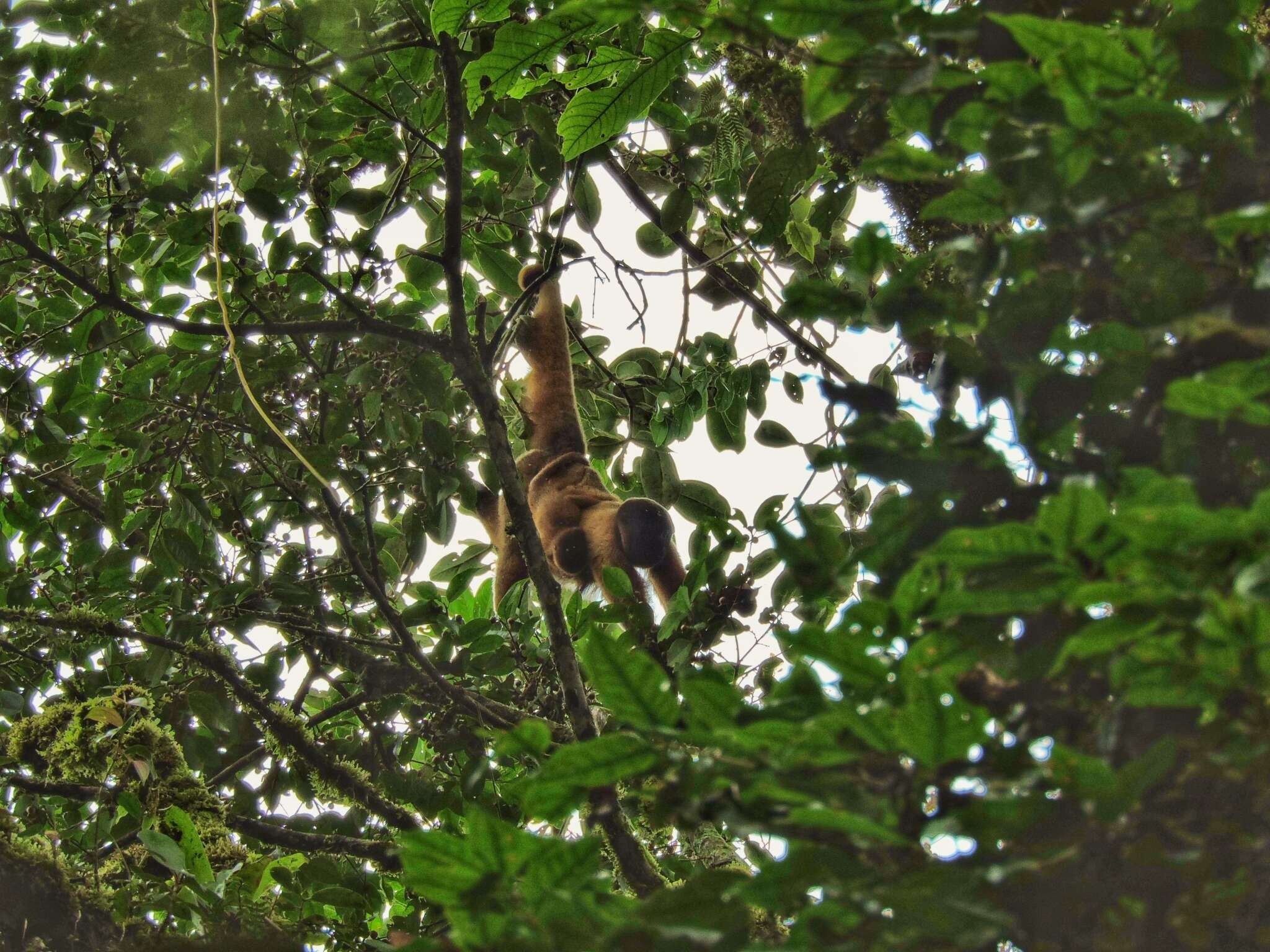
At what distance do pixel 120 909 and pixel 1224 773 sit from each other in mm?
2109

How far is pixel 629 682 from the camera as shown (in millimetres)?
962

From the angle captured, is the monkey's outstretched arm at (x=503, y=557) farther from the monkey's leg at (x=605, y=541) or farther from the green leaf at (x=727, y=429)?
the green leaf at (x=727, y=429)

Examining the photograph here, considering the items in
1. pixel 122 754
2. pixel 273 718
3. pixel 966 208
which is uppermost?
pixel 273 718

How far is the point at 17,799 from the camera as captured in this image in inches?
128

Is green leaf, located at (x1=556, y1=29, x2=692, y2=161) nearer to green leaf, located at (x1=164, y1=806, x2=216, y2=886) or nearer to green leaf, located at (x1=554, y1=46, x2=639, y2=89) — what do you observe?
green leaf, located at (x1=554, y1=46, x2=639, y2=89)

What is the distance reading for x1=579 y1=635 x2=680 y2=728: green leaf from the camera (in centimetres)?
95

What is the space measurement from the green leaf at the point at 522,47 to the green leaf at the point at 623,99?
4.4 inches

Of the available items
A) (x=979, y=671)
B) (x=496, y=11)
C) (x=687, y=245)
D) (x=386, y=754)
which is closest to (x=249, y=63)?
(x=496, y=11)

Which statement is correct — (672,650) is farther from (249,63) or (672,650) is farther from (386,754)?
(249,63)

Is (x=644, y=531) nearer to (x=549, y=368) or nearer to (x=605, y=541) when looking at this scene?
(x=605, y=541)

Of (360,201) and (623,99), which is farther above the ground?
(360,201)

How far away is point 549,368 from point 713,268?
90 centimetres

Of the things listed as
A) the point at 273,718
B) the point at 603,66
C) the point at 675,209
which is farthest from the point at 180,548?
the point at 603,66

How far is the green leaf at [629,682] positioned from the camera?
95 centimetres
